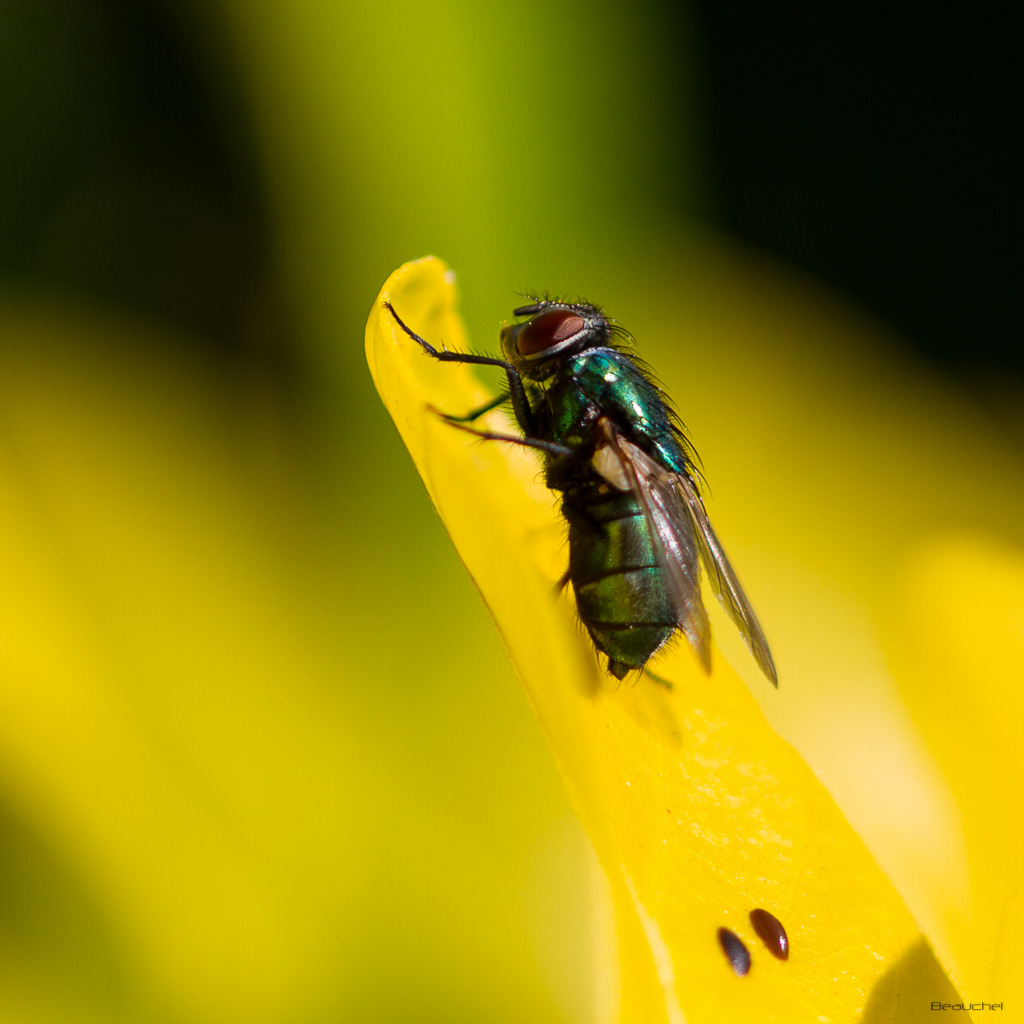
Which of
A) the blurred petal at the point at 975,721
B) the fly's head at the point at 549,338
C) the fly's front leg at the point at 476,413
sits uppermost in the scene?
the fly's head at the point at 549,338

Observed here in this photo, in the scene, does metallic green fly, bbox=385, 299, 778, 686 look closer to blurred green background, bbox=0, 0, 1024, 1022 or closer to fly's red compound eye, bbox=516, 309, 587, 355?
fly's red compound eye, bbox=516, 309, 587, 355

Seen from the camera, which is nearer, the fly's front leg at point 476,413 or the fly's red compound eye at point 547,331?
the fly's front leg at point 476,413

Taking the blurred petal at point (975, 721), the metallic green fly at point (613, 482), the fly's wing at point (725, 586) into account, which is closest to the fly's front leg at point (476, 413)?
the metallic green fly at point (613, 482)

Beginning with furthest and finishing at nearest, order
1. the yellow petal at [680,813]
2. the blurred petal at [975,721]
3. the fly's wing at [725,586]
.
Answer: the fly's wing at [725,586], the blurred petal at [975,721], the yellow petal at [680,813]

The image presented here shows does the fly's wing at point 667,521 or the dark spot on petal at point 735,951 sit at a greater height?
the fly's wing at point 667,521

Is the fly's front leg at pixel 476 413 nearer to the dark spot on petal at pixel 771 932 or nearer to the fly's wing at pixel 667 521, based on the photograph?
the fly's wing at pixel 667 521

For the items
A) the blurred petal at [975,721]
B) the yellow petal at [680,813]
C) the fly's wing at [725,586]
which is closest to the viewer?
the yellow petal at [680,813]

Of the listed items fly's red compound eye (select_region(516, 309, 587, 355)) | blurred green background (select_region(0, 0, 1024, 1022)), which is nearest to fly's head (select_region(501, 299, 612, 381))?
fly's red compound eye (select_region(516, 309, 587, 355))

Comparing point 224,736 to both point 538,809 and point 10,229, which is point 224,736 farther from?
point 10,229
